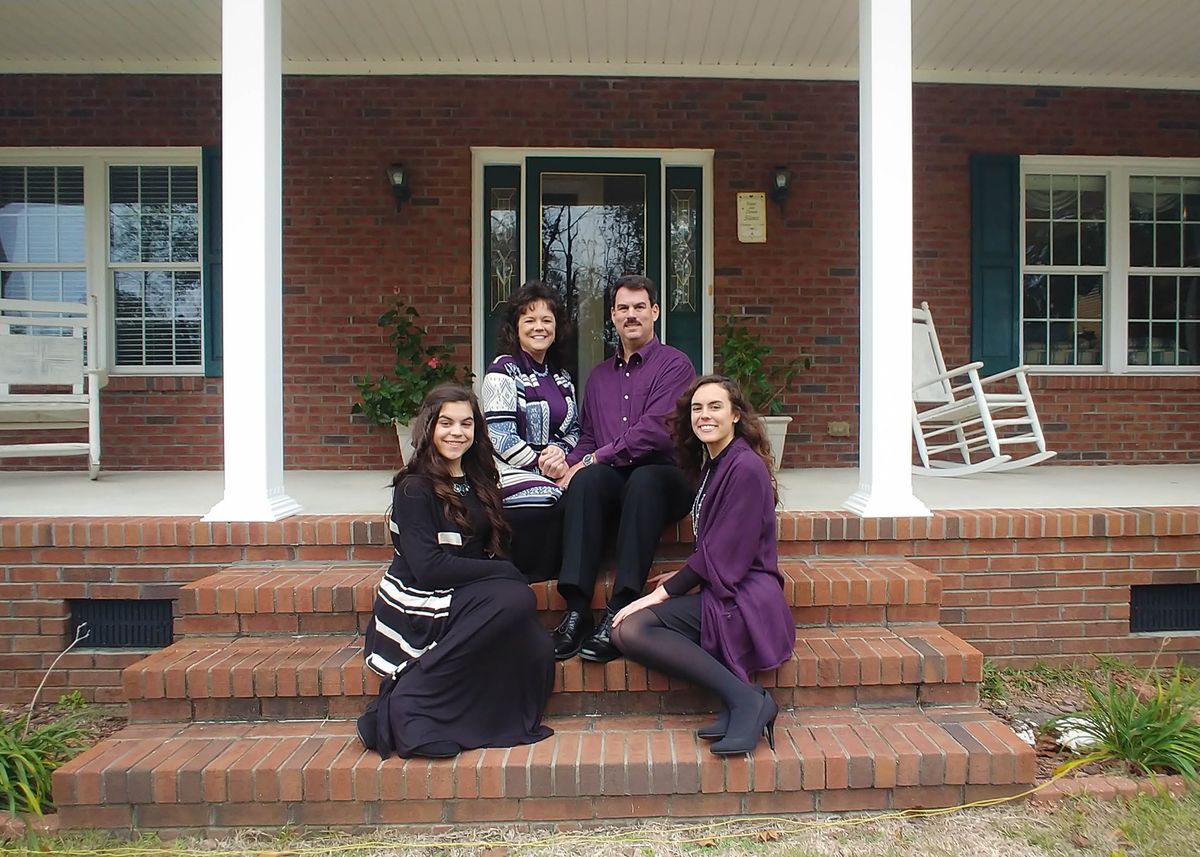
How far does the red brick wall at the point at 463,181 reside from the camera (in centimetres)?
520

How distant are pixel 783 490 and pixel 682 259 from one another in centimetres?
204

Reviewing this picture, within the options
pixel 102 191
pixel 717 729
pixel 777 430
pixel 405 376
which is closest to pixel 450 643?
pixel 717 729

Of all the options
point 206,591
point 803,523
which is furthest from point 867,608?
point 206,591

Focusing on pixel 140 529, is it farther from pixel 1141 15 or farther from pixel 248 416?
pixel 1141 15

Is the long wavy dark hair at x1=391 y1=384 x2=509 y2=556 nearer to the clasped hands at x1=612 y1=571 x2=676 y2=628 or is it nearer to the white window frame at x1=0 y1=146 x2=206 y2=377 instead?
the clasped hands at x1=612 y1=571 x2=676 y2=628

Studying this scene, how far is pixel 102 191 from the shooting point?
528 centimetres

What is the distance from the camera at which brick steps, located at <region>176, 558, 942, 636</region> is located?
279cm

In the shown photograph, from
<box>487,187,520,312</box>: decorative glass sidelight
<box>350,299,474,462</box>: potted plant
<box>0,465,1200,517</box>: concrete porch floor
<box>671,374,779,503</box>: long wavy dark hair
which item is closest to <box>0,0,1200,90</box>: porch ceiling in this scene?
<box>487,187,520,312</box>: decorative glass sidelight

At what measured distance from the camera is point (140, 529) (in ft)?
10.4

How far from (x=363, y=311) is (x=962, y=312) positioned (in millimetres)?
4020

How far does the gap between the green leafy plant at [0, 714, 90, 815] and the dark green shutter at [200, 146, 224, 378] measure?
293cm

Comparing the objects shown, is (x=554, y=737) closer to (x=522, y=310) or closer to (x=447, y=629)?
(x=447, y=629)

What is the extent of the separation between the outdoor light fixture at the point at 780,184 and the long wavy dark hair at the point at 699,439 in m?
3.01

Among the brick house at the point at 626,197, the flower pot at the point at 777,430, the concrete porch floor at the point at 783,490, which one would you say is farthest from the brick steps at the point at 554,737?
the brick house at the point at 626,197
